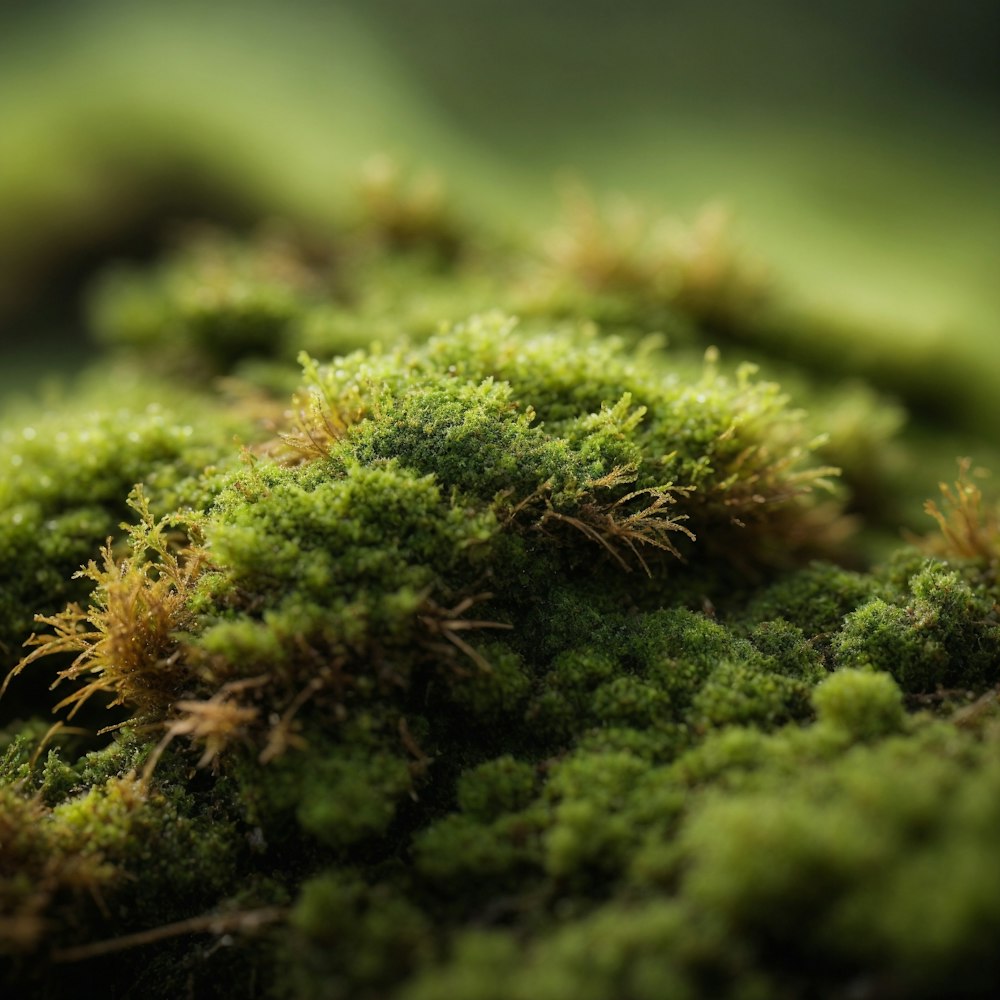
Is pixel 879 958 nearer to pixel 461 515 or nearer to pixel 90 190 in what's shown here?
pixel 461 515

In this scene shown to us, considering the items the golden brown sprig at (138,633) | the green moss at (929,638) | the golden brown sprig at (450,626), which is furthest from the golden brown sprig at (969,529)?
the golden brown sprig at (138,633)

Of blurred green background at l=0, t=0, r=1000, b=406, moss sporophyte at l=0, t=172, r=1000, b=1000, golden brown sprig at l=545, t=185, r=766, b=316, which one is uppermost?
blurred green background at l=0, t=0, r=1000, b=406

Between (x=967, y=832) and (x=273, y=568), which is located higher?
(x=273, y=568)

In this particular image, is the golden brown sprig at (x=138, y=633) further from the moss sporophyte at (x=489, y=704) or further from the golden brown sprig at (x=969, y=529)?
the golden brown sprig at (x=969, y=529)

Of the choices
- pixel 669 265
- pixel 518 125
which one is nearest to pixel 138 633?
pixel 669 265

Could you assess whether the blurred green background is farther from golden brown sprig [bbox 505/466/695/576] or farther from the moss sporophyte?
golden brown sprig [bbox 505/466/695/576]

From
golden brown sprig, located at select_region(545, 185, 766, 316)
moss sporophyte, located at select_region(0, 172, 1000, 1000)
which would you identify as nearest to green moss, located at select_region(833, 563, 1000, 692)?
moss sporophyte, located at select_region(0, 172, 1000, 1000)

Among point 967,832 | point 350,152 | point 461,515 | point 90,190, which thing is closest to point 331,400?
point 461,515
